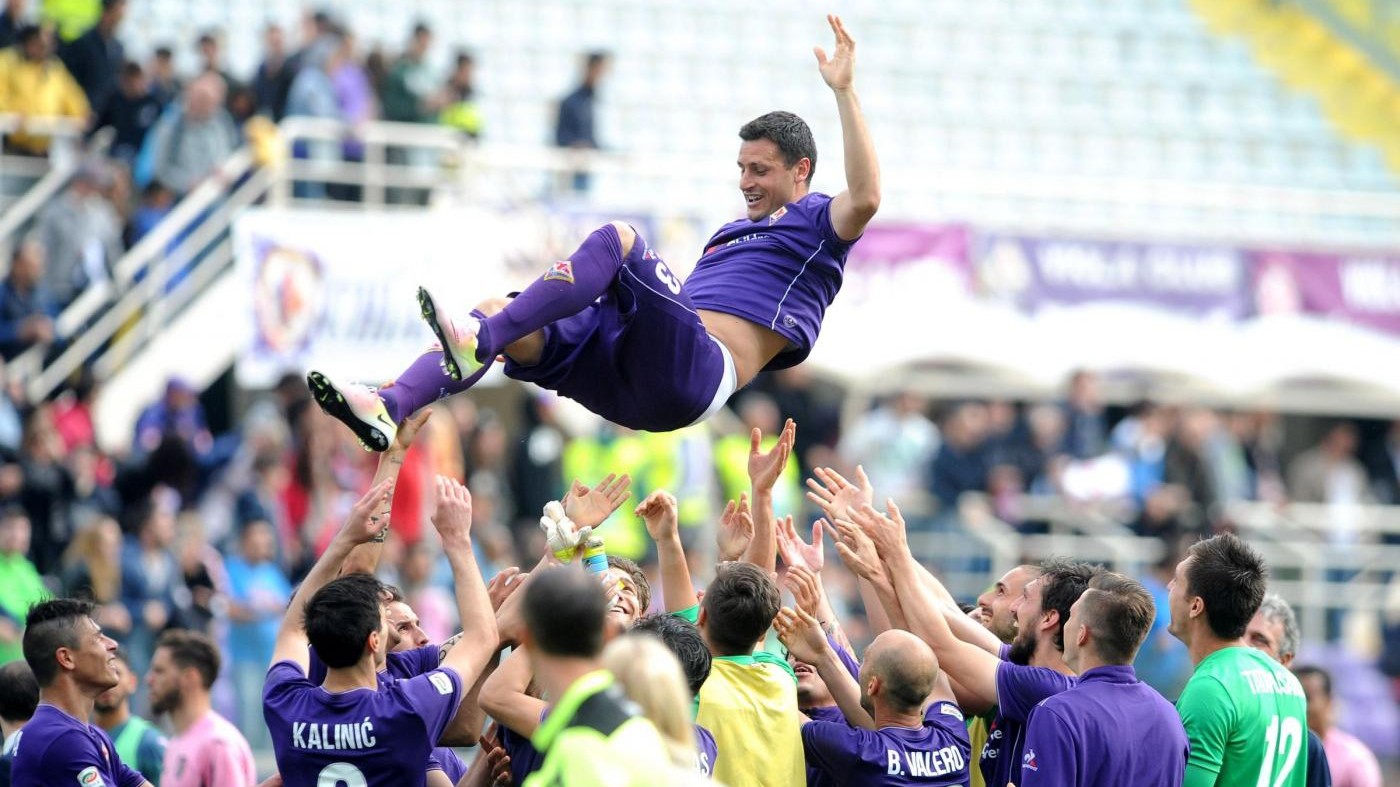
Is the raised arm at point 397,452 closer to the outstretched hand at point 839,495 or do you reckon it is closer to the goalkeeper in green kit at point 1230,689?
the outstretched hand at point 839,495

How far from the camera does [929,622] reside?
6.70m

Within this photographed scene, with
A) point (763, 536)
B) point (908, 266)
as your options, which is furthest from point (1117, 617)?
point (908, 266)

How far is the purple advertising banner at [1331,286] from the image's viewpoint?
18.6 metres

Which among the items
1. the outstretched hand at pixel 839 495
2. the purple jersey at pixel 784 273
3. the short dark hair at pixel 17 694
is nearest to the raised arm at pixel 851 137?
the purple jersey at pixel 784 273

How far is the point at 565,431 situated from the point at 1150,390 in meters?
5.78

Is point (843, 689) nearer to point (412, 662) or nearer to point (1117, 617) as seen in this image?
point (1117, 617)

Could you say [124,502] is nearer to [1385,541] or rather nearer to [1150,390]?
[1150,390]

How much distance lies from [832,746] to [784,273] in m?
1.98

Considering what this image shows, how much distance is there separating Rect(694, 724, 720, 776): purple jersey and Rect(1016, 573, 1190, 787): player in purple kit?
95 cm

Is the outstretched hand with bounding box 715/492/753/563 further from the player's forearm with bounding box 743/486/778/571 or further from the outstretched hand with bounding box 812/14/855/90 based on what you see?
the outstretched hand with bounding box 812/14/855/90

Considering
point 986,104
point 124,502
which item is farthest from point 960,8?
point 124,502

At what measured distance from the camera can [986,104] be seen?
22.2m

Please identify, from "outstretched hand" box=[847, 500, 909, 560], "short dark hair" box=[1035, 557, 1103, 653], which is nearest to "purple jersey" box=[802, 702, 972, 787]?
"short dark hair" box=[1035, 557, 1103, 653]

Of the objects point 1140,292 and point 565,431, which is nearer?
point 565,431
